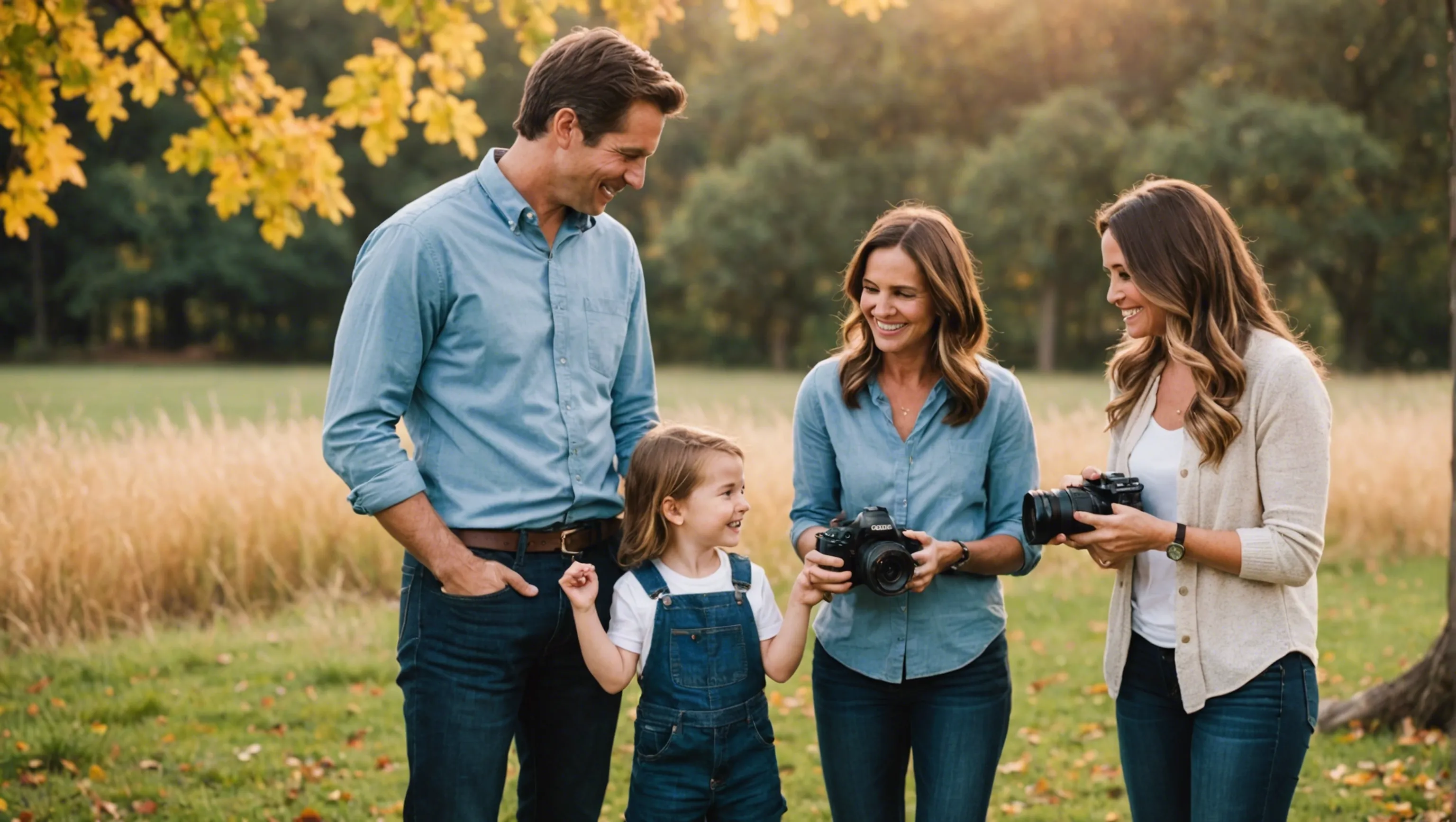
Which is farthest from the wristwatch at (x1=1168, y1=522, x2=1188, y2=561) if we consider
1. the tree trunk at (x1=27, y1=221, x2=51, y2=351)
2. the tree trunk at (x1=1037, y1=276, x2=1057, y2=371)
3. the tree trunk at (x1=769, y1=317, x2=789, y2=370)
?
the tree trunk at (x1=27, y1=221, x2=51, y2=351)

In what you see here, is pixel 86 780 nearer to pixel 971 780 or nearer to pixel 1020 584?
pixel 971 780

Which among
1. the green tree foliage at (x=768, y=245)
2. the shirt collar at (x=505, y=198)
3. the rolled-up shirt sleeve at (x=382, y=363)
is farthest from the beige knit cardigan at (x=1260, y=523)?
the green tree foliage at (x=768, y=245)

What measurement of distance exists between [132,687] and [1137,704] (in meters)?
5.22

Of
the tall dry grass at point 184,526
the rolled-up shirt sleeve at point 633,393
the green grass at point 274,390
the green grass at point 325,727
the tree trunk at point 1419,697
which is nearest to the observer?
the rolled-up shirt sleeve at point 633,393

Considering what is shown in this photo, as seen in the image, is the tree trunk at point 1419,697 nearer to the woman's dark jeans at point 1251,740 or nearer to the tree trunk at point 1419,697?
the tree trunk at point 1419,697

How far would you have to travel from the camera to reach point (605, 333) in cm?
306

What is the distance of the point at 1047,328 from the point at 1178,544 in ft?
125

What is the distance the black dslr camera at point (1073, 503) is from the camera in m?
2.76

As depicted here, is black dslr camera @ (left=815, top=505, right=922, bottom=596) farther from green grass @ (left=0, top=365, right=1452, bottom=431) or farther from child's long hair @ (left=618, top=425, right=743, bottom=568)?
green grass @ (left=0, top=365, right=1452, bottom=431)

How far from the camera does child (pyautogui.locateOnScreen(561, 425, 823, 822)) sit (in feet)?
9.36

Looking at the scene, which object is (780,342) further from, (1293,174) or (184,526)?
(184,526)

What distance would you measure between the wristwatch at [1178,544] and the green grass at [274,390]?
7907 mm

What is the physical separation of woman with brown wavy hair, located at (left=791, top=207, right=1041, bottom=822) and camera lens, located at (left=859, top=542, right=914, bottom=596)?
11cm

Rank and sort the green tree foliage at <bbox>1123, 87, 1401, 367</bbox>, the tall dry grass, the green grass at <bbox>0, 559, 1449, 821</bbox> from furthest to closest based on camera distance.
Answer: the green tree foliage at <bbox>1123, 87, 1401, 367</bbox> → the tall dry grass → the green grass at <bbox>0, 559, 1449, 821</bbox>
